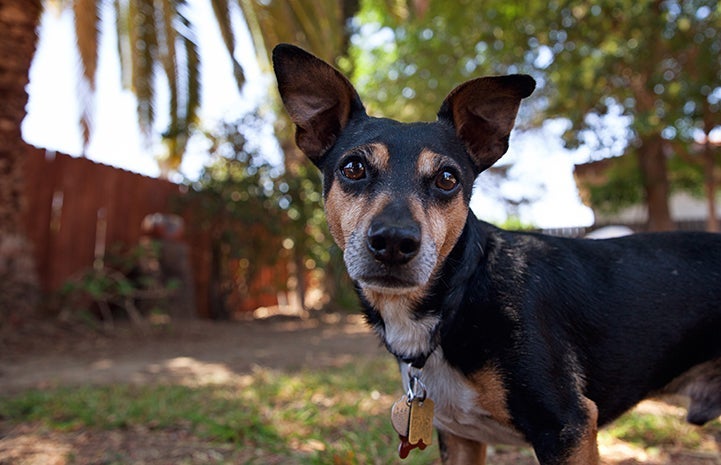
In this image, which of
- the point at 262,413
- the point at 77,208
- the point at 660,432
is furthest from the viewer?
the point at 77,208

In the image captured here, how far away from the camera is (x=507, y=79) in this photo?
2.47 metres

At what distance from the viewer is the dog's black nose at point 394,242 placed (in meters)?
2.02

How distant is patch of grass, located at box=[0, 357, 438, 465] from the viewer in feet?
11.0

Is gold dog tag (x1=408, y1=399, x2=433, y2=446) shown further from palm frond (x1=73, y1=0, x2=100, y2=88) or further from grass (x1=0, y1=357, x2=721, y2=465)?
palm frond (x1=73, y1=0, x2=100, y2=88)

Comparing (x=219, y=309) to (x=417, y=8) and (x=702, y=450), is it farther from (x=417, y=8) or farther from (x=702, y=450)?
(x=702, y=450)

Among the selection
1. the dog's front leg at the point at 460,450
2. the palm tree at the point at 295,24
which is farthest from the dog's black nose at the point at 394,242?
the palm tree at the point at 295,24

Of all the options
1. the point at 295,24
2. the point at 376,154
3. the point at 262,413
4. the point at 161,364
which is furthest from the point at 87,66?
the point at 376,154

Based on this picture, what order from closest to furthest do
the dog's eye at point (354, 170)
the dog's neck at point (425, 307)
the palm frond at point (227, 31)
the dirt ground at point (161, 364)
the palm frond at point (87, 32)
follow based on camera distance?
1. the dog's neck at point (425, 307)
2. the dog's eye at point (354, 170)
3. the dirt ground at point (161, 364)
4. the palm frond at point (87, 32)
5. the palm frond at point (227, 31)

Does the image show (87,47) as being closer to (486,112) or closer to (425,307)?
(486,112)

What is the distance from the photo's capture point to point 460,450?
8.50 ft

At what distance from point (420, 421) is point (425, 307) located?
45cm

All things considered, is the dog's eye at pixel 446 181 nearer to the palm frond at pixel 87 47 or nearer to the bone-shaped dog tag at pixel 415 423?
the bone-shaped dog tag at pixel 415 423

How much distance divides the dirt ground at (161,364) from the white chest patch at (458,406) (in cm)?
116

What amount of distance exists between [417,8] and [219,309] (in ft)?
21.4
